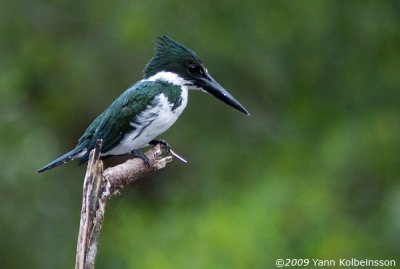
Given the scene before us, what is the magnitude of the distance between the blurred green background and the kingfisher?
10.1 feet

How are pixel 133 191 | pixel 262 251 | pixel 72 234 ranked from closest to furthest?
pixel 262 251
pixel 72 234
pixel 133 191

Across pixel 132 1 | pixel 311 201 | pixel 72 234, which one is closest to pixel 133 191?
pixel 72 234

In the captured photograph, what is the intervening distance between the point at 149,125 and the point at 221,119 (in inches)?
194

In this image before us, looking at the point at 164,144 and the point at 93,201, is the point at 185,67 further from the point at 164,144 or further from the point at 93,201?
the point at 93,201

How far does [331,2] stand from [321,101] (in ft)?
2.96

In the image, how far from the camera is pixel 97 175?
166 inches

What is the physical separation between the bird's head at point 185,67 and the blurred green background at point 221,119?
9.86 ft

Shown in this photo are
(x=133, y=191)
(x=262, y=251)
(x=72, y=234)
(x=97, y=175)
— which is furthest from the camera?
(x=133, y=191)

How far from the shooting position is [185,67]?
537 cm

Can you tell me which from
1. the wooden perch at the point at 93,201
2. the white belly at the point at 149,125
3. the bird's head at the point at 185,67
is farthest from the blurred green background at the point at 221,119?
the wooden perch at the point at 93,201

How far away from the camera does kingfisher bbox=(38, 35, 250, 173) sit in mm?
4926

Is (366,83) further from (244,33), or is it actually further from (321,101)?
(244,33)

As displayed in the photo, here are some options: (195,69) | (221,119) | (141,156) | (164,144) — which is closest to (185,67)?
(195,69)

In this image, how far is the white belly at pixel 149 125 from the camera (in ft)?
16.3
